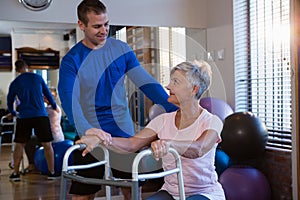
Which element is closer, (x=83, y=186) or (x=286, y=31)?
(x=83, y=186)

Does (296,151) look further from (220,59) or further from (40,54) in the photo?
(40,54)

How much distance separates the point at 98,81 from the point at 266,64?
6.46 ft

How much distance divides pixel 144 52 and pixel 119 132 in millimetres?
1467

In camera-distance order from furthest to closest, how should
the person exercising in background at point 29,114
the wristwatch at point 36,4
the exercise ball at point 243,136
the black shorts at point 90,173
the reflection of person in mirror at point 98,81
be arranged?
the person exercising in background at point 29,114 → the wristwatch at point 36,4 → the exercise ball at point 243,136 → the black shorts at point 90,173 → the reflection of person in mirror at point 98,81

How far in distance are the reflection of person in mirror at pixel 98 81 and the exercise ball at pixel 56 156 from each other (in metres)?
2.48

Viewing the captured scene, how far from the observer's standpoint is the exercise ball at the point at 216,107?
10.6ft

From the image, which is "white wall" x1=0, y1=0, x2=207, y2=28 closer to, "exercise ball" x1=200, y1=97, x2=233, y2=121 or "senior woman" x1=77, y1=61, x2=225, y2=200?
"exercise ball" x1=200, y1=97, x2=233, y2=121

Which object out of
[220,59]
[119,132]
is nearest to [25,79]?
[220,59]

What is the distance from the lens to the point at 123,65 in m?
1.97

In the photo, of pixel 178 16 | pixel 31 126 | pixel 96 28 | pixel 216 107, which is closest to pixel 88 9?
pixel 96 28

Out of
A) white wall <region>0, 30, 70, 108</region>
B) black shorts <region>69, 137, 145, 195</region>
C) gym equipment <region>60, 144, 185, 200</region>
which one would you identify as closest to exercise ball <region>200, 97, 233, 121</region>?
black shorts <region>69, 137, 145, 195</region>

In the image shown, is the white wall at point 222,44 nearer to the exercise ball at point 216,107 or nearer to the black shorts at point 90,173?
the exercise ball at point 216,107

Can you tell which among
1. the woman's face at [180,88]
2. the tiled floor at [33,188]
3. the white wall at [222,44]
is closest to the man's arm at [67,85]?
the woman's face at [180,88]

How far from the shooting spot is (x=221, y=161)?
312cm
